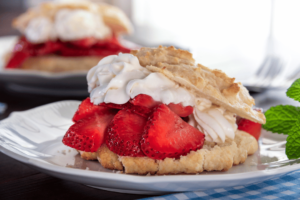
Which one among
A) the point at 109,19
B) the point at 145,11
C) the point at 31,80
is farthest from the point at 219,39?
the point at 31,80

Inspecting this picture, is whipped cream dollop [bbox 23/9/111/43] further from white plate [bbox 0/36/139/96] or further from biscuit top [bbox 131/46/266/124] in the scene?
biscuit top [bbox 131/46/266/124]

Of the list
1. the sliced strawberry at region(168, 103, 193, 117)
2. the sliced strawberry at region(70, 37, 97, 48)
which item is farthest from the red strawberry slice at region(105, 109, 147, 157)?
the sliced strawberry at region(70, 37, 97, 48)

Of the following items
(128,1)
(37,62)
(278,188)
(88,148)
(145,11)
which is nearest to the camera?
(278,188)

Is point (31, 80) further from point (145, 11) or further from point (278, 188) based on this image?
point (145, 11)

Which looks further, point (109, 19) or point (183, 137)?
point (109, 19)

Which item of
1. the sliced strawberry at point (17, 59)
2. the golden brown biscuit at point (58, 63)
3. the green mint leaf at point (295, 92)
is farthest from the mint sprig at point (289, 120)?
the sliced strawberry at point (17, 59)

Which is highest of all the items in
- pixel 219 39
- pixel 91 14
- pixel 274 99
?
pixel 219 39

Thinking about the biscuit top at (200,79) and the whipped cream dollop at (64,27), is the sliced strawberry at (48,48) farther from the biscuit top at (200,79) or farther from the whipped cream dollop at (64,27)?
the biscuit top at (200,79)
